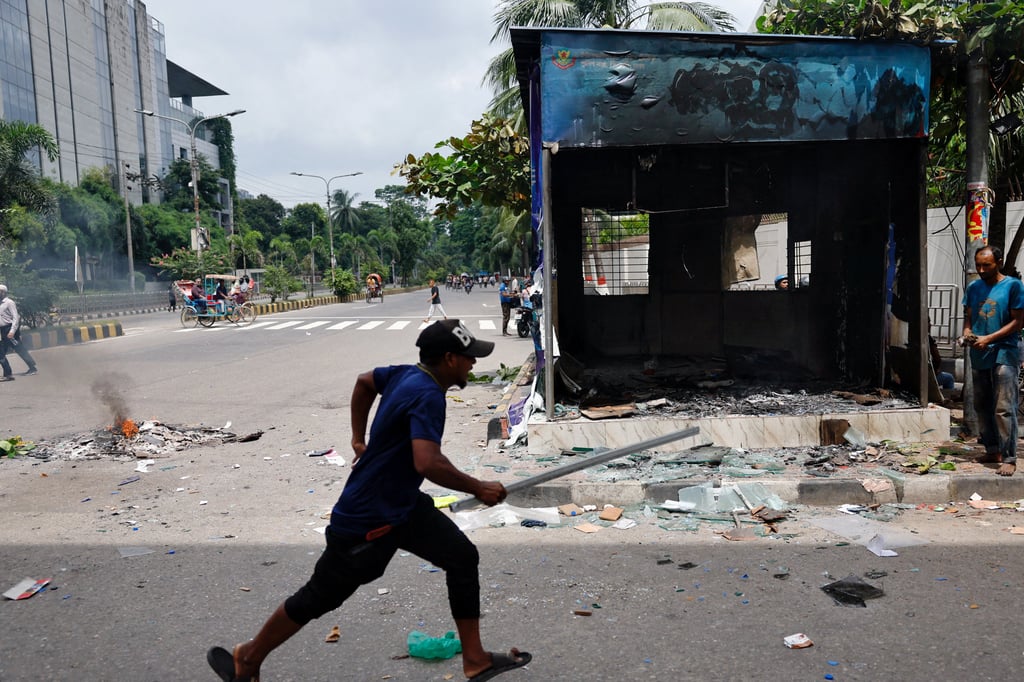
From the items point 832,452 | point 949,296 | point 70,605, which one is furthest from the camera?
point 949,296

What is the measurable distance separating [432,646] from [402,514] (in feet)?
2.62

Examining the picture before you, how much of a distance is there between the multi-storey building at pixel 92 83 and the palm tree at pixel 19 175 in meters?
17.9

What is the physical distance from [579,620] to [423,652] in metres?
0.75

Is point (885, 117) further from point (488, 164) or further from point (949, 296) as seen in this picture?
point (949, 296)

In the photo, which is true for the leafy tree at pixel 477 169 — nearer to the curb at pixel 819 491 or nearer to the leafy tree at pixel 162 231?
the curb at pixel 819 491

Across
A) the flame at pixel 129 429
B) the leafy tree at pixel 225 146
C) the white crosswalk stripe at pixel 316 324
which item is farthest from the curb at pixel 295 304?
the leafy tree at pixel 225 146

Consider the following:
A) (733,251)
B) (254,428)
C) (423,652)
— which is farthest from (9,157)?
(423,652)

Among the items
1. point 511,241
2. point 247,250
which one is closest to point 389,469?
point 511,241

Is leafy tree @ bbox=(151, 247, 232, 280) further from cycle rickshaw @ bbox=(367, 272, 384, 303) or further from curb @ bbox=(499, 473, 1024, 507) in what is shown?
curb @ bbox=(499, 473, 1024, 507)

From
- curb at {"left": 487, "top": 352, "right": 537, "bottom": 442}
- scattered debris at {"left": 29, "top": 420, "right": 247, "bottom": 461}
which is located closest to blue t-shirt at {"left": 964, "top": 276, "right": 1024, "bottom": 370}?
curb at {"left": 487, "top": 352, "right": 537, "bottom": 442}

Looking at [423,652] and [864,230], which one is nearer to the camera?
[423,652]

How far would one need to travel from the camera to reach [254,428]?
28.0ft

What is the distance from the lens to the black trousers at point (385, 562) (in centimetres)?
274

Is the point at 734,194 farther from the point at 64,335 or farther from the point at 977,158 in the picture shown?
the point at 64,335
